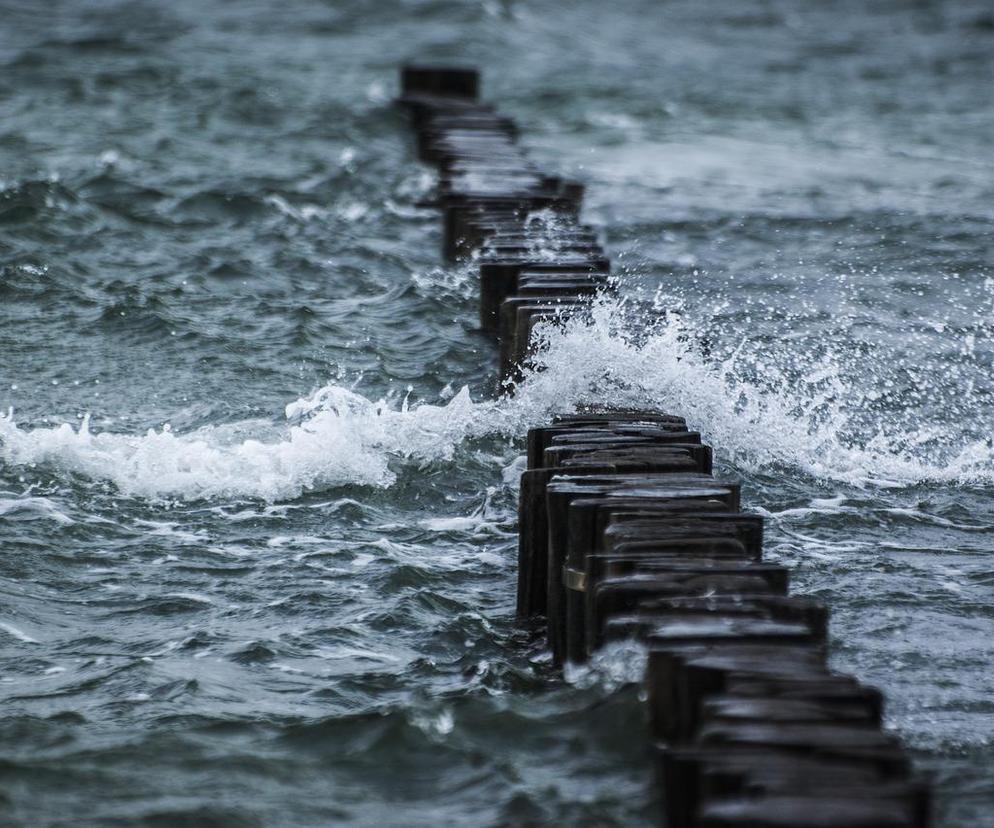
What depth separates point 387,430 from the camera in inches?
386

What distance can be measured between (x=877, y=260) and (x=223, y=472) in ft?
25.0

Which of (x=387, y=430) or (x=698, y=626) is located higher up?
(x=698, y=626)

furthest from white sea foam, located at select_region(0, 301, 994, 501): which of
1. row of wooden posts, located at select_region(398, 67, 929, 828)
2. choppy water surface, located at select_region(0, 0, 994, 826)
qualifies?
row of wooden posts, located at select_region(398, 67, 929, 828)

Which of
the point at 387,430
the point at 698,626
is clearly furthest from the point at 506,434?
the point at 698,626

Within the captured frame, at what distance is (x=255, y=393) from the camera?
10.8 metres

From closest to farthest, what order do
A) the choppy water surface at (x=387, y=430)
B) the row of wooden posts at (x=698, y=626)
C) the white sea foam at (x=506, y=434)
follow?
the row of wooden posts at (x=698, y=626), the choppy water surface at (x=387, y=430), the white sea foam at (x=506, y=434)

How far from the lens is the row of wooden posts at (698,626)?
4500 millimetres

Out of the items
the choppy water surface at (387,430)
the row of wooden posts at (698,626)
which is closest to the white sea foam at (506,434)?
the choppy water surface at (387,430)

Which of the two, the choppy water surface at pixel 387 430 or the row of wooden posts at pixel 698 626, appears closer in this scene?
the row of wooden posts at pixel 698 626

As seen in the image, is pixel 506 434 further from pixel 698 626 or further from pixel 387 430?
pixel 698 626

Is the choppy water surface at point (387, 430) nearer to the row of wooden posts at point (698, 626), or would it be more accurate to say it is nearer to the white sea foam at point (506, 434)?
the white sea foam at point (506, 434)

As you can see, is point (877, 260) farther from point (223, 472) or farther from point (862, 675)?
point (862, 675)

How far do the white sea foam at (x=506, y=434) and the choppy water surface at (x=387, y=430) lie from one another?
0.09ft

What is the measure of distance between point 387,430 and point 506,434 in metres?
0.68
